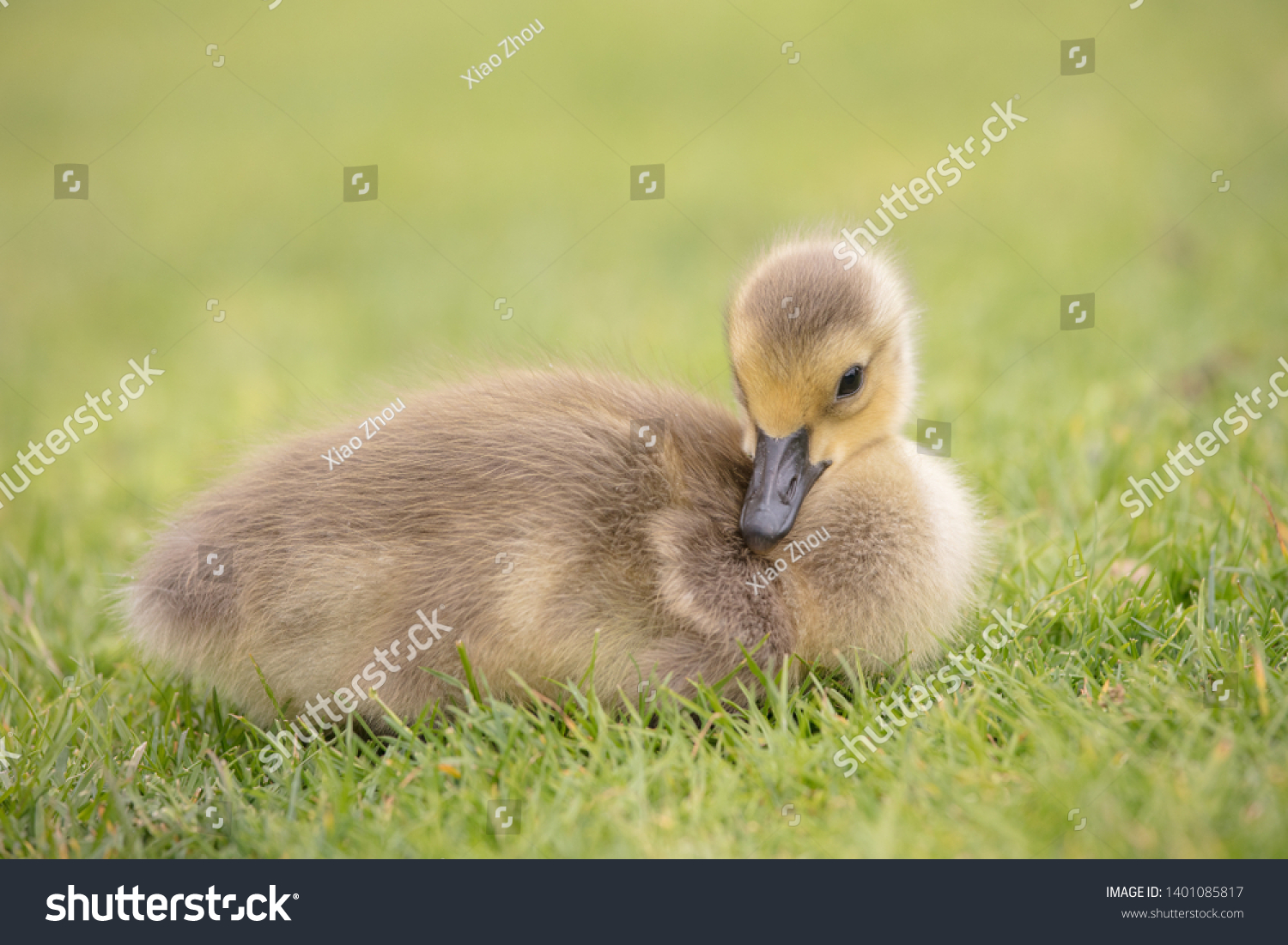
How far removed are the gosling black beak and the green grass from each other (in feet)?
1.13

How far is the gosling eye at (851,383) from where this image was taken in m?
2.39

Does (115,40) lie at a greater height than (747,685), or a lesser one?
greater

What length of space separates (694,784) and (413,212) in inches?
216

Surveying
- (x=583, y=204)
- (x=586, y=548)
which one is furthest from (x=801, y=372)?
(x=583, y=204)

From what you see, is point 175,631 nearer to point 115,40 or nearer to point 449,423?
point 449,423

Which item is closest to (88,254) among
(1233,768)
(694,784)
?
(694,784)

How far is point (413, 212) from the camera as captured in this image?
6.72 meters
